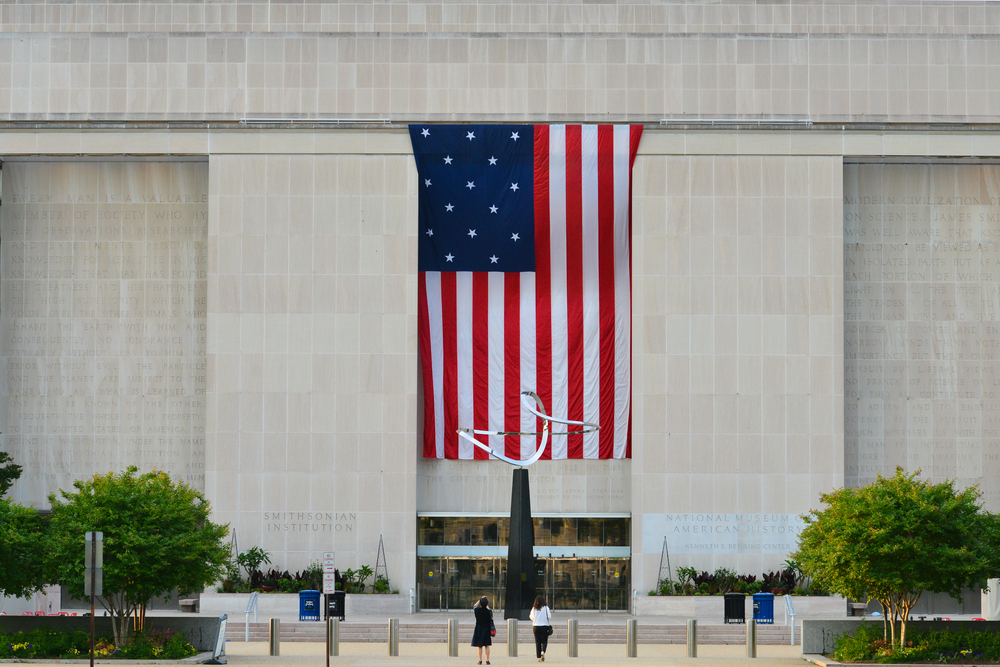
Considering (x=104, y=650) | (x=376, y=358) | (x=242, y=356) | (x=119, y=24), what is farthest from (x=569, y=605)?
(x=119, y=24)

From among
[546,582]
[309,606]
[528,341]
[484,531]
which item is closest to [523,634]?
[309,606]

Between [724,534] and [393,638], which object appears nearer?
[393,638]

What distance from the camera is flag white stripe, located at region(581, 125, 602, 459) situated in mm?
42250

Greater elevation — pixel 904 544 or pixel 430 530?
pixel 904 544

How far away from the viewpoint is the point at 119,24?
148 ft

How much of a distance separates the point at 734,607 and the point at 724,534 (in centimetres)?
575

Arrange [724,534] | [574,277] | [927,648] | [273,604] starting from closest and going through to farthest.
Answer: [927,648] < [273,604] < [724,534] < [574,277]

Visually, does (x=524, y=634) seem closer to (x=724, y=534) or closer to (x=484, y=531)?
(x=484, y=531)

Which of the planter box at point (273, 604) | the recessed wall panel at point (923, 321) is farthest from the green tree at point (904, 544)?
the planter box at point (273, 604)

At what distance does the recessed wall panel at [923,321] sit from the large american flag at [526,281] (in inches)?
330

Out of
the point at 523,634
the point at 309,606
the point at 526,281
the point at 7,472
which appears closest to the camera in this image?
the point at 523,634

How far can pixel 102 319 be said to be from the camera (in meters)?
43.5

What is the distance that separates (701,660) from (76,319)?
26.0 metres

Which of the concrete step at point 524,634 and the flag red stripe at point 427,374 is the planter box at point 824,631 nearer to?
the concrete step at point 524,634
